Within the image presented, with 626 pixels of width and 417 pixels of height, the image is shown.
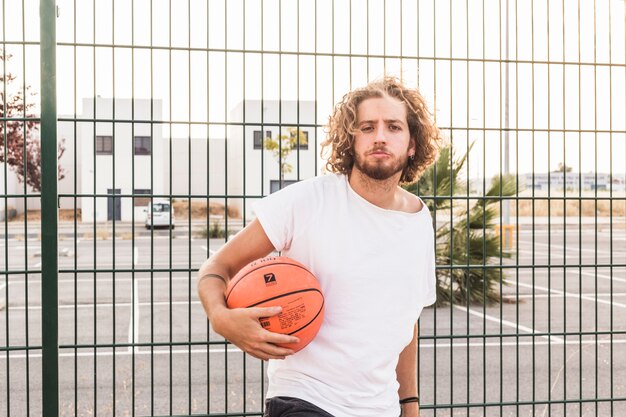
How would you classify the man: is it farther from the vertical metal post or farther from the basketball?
the vertical metal post

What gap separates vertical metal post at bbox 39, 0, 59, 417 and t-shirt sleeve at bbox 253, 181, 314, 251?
1476 mm

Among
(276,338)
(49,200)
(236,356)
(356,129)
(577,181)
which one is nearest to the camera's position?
(276,338)

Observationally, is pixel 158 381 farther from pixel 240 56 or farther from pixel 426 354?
pixel 240 56

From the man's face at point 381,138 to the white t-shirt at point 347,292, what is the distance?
5.4 inches

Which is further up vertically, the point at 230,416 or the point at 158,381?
the point at 230,416

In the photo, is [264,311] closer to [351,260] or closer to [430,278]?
[351,260]

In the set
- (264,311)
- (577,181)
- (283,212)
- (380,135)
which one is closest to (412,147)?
(380,135)

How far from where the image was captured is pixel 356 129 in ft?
8.09

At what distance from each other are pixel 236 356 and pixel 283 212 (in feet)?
19.8

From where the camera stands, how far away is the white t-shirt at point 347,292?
229 cm

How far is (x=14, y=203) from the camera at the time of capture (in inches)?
1857

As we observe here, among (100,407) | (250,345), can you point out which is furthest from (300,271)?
(100,407)

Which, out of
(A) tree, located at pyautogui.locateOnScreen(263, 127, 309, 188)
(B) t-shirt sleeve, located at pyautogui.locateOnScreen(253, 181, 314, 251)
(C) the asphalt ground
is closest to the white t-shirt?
(B) t-shirt sleeve, located at pyautogui.locateOnScreen(253, 181, 314, 251)

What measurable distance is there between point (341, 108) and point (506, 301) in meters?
10.4
